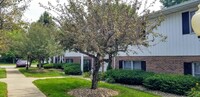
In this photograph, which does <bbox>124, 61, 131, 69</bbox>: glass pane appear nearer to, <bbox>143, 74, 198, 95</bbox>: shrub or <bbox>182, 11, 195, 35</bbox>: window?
<bbox>143, 74, 198, 95</bbox>: shrub

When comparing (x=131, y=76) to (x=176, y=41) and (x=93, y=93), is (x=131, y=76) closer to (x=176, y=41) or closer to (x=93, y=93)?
(x=176, y=41)

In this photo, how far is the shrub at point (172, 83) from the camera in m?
13.9

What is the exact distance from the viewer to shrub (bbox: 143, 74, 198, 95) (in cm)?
1394

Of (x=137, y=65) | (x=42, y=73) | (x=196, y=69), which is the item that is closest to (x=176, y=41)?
(x=196, y=69)

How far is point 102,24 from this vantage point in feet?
44.3

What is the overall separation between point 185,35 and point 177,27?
88cm

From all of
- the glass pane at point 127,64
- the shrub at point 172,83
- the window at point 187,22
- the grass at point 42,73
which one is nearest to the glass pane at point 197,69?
the shrub at point 172,83

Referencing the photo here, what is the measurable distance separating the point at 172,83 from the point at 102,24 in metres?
4.56

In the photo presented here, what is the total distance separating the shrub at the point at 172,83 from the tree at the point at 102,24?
2.36 m

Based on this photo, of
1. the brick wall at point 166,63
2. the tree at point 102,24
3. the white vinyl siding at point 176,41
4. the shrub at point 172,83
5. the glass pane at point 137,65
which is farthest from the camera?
the glass pane at point 137,65

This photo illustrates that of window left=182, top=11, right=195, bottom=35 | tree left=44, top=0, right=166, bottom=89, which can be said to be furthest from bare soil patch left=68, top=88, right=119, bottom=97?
window left=182, top=11, right=195, bottom=35

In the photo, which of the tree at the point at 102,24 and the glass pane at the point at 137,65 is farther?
the glass pane at the point at 137,65

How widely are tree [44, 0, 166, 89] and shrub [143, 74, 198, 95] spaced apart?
236 centimetres

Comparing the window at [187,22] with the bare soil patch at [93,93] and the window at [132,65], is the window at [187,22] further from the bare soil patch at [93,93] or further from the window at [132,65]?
the window at [132,65]
